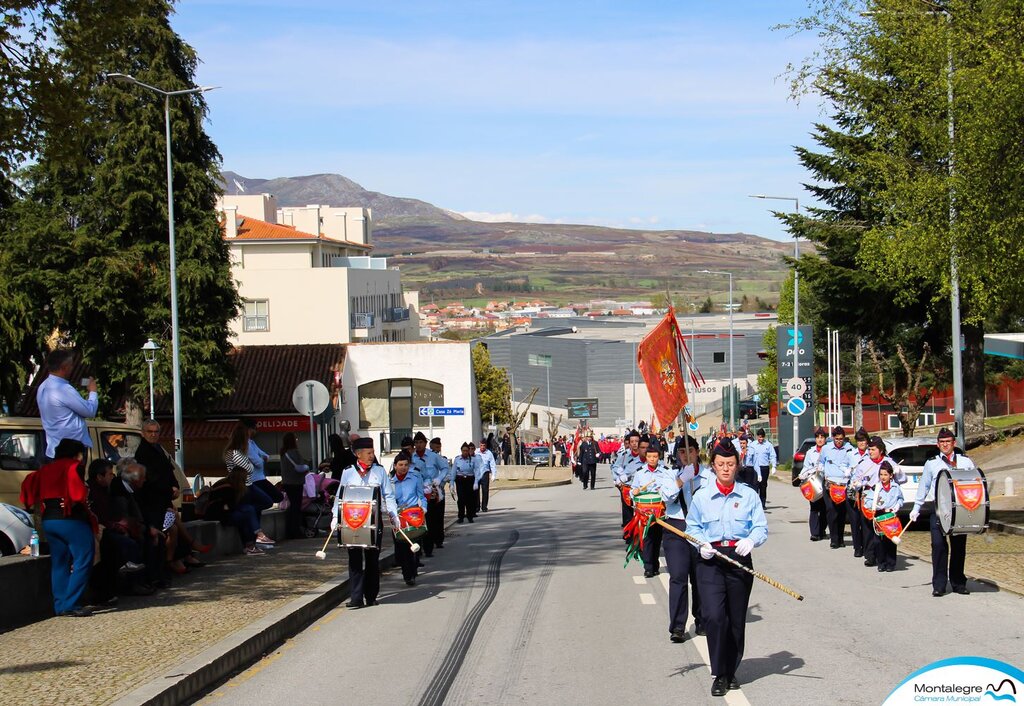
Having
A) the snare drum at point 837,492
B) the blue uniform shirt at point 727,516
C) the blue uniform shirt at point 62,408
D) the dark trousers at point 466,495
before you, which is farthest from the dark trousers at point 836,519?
the blue uniform shirt at point 62,408

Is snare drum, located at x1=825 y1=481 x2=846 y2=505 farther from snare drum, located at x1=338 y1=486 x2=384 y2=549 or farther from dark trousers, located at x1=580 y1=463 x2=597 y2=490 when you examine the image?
dark trousers, located at x1=580 y1=463 x2=597 y2=490

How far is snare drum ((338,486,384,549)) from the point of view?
13.2 metres

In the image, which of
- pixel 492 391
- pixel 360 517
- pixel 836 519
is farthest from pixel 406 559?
pixel 492 391

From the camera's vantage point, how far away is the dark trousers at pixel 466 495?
85.8ft

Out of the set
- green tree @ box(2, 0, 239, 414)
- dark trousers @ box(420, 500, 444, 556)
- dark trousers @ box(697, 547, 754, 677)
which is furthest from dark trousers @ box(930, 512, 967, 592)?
green tree @ box(2, 0, 239, 414)

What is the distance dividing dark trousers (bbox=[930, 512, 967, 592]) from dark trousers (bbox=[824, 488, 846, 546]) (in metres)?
5.29

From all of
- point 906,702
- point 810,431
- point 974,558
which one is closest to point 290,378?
point 810,431

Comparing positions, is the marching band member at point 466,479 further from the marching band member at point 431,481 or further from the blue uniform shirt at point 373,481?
the blue uniform shirt at point 373,481

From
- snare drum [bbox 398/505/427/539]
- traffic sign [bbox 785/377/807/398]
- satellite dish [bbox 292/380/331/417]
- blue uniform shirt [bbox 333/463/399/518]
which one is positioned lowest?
snare drum [bbox 398/505/427/539]

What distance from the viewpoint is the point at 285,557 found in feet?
57.4

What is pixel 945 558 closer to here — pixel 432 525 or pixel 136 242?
pixel 432 525

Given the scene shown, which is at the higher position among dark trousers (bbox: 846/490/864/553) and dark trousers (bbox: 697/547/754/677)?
dark trousers (bbox: 697/547/754/677)

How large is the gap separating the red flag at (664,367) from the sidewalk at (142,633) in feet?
16.2
